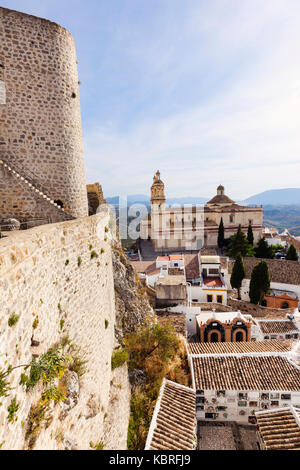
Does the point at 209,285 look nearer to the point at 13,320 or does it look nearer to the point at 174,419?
the point at 174,419

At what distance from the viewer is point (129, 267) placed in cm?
1206

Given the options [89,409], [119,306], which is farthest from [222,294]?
[89,409]

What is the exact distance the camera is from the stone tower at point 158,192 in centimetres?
4191

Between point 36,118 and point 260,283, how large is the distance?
22619 mm

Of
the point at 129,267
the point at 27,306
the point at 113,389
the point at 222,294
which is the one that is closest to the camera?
the point at 27,306

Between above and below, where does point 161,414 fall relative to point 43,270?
below

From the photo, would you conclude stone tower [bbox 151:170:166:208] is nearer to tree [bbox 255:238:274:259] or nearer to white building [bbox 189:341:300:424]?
tree [bbox 255:238:274:259]

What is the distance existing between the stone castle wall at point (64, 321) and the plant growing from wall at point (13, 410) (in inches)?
2.2

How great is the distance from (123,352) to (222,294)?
16749 mm

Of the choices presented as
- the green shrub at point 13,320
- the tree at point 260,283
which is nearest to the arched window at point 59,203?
the green shrub at point 13,320

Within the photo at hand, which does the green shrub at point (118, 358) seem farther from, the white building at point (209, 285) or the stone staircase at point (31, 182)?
the white building at point (209, 285)

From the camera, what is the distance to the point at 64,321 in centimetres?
463

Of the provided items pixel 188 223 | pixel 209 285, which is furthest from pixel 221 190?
pixel 209 285
